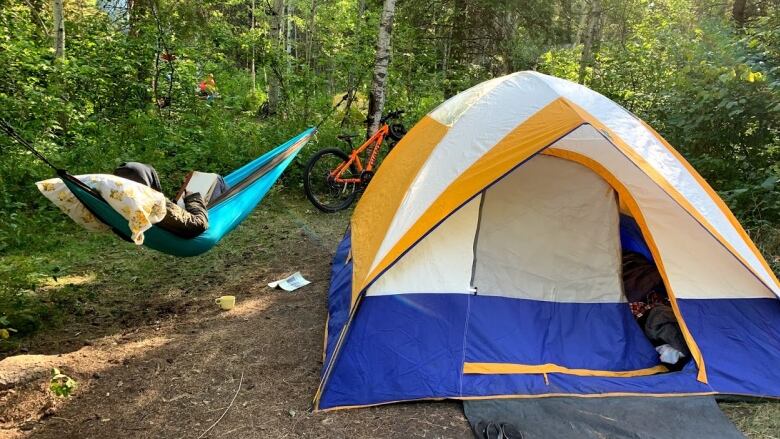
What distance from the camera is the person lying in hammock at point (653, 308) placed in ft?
7.80

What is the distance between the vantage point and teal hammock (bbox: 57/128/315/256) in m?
2.29

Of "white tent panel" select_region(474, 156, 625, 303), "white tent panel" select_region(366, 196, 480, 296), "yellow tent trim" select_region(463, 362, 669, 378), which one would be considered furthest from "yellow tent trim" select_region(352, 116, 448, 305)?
"yellow tent trim" select_region(463, 362, 669, 378)

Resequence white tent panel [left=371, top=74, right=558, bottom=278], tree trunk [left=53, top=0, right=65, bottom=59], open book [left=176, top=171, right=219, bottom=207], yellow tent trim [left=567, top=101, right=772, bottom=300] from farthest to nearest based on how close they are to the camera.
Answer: tree trunk [left=53, top=0, right=65, bottom=59] → open book [left=176, top=171, right=219, bottom=207] → white tent panel [left=371, top=74, right=558, bottom=278] → yellow tent trim [left=567, top=101, right=772, bottom=300]

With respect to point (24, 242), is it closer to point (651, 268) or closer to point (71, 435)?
point (71, 435)

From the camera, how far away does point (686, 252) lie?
2.46 metres

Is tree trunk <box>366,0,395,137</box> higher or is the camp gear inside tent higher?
tree trunk <box>366,0,395,137</box>

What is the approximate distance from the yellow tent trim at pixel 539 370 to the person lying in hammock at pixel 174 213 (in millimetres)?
1619

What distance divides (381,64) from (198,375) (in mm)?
3641

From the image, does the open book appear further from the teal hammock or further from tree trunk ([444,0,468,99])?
tree trunk ([444,0,468,99])

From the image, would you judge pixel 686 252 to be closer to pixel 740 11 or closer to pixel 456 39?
pixel 740 11

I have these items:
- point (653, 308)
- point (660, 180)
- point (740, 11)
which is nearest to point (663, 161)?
point (660, 180)

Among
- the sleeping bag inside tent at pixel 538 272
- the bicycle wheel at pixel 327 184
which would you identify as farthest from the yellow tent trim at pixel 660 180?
the bicycle wheel at pixel 327 184

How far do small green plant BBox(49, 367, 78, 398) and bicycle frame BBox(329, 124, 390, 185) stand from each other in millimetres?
2896

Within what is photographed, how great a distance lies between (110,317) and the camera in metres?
2.86
